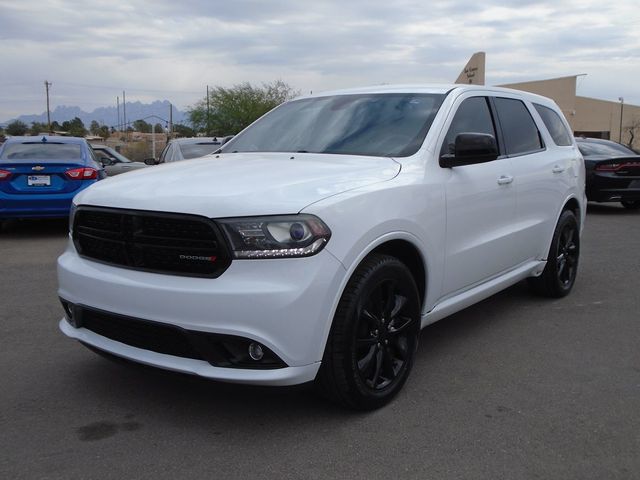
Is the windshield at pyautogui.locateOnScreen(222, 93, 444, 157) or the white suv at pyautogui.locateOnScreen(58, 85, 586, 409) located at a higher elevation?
the windshield at pyautogui.locateOnScreen(222, 93, 444, 157)

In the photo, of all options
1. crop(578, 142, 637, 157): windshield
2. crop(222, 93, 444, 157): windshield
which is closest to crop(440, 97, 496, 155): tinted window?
crop(222, 93, 444, 157): windshield

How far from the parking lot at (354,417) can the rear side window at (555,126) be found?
→ 6.05 feet

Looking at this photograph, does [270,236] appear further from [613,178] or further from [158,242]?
[613,178]

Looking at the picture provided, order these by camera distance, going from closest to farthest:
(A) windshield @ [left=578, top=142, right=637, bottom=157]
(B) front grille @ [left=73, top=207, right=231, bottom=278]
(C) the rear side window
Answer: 1. (B) front grille @ [left=73, top=207, right=231, bottom=278]
2. (C) the rear side window
3. (A) windshield @ [left=578, top=142, right=637, bottom=157]

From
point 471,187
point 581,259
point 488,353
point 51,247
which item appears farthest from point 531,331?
point 51,247

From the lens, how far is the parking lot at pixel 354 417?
9.46 feet

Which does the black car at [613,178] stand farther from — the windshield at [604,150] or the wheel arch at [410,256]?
the wheel arch at [410,256]

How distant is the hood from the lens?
296 centimetres

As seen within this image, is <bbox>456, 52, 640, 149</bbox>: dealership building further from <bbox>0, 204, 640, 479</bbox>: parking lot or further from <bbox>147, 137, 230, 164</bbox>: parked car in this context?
<bbox>0, 204, 640, 479</bbox>: parking lot

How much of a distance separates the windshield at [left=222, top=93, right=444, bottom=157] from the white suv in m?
0.01

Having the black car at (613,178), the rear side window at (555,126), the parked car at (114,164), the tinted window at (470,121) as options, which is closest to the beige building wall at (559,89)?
the black car at (613,178)

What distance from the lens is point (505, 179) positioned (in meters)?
4.59

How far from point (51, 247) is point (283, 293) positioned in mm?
6800

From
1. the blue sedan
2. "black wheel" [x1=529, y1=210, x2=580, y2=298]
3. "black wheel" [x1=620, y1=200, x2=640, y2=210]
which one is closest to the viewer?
"black wheel" [x1=529, y1=210, x2=580, y2=298]
